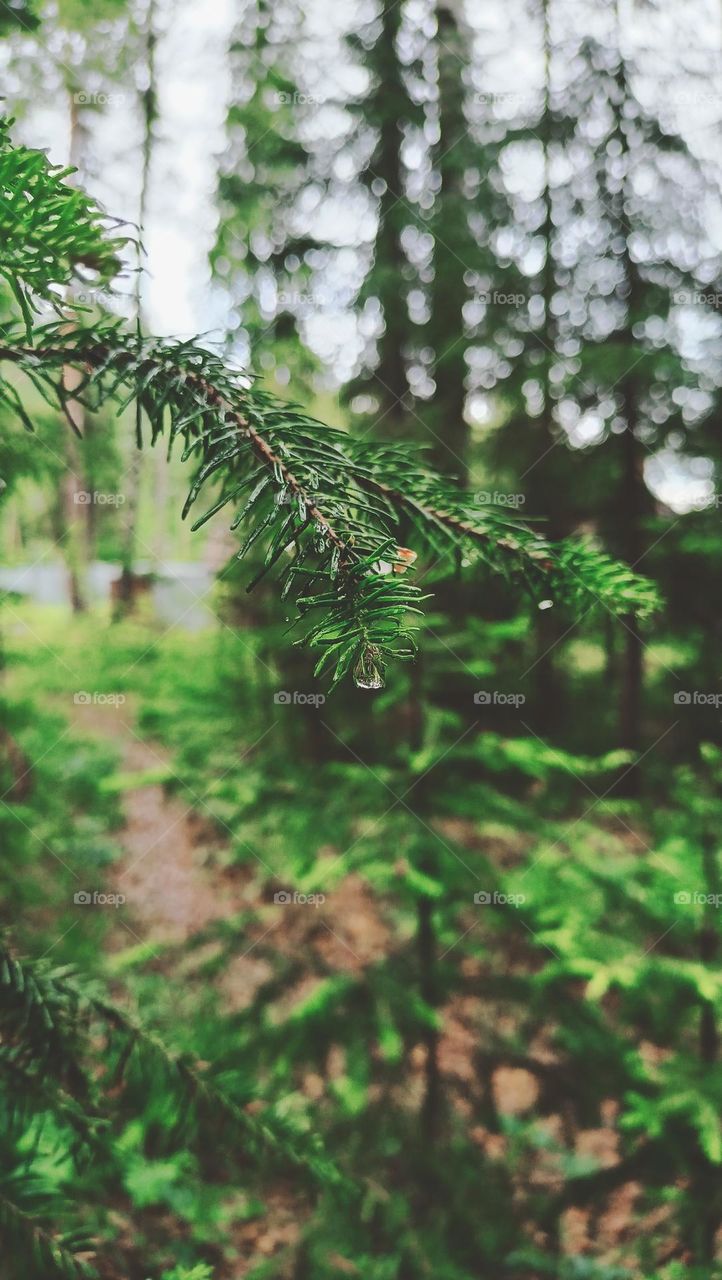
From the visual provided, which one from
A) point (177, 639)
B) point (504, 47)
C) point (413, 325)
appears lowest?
point (177, 639)

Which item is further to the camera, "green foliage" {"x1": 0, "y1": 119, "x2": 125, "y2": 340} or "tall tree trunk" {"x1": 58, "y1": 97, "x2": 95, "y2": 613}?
"tall tree trunk" {"x1": 58, "y1": 97, "x2": 95, "y2": 613}

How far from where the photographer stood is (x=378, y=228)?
4676mm

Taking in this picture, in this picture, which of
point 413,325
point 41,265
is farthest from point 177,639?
point 41,265

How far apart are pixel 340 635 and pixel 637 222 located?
7760 mm

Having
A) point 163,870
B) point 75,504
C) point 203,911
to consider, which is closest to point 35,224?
point 203,911

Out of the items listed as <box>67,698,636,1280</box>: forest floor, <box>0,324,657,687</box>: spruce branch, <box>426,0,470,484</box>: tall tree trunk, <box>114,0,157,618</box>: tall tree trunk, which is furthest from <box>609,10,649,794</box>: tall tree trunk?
<box>114,0,157,618</box>: tall tree trunk

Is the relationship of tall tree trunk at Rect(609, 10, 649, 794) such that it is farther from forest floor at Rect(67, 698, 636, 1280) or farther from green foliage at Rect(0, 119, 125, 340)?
green foliage at Rect(0, 119, 125, 340)

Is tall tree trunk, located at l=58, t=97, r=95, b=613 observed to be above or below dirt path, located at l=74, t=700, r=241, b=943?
above

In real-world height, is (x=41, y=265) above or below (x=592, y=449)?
below

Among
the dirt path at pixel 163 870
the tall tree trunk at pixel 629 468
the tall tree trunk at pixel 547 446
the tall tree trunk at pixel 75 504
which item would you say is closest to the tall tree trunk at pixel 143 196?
the tall tree trunk at pixel 75 504

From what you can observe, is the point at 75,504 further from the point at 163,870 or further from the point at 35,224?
the point at 35,224

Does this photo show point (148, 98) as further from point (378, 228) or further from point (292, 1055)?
point (292, 1055)

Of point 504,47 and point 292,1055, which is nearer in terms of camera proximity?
point 292,1055

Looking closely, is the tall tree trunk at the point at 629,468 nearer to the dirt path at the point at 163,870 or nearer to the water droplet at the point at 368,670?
the dirt path at the point at 163,870
